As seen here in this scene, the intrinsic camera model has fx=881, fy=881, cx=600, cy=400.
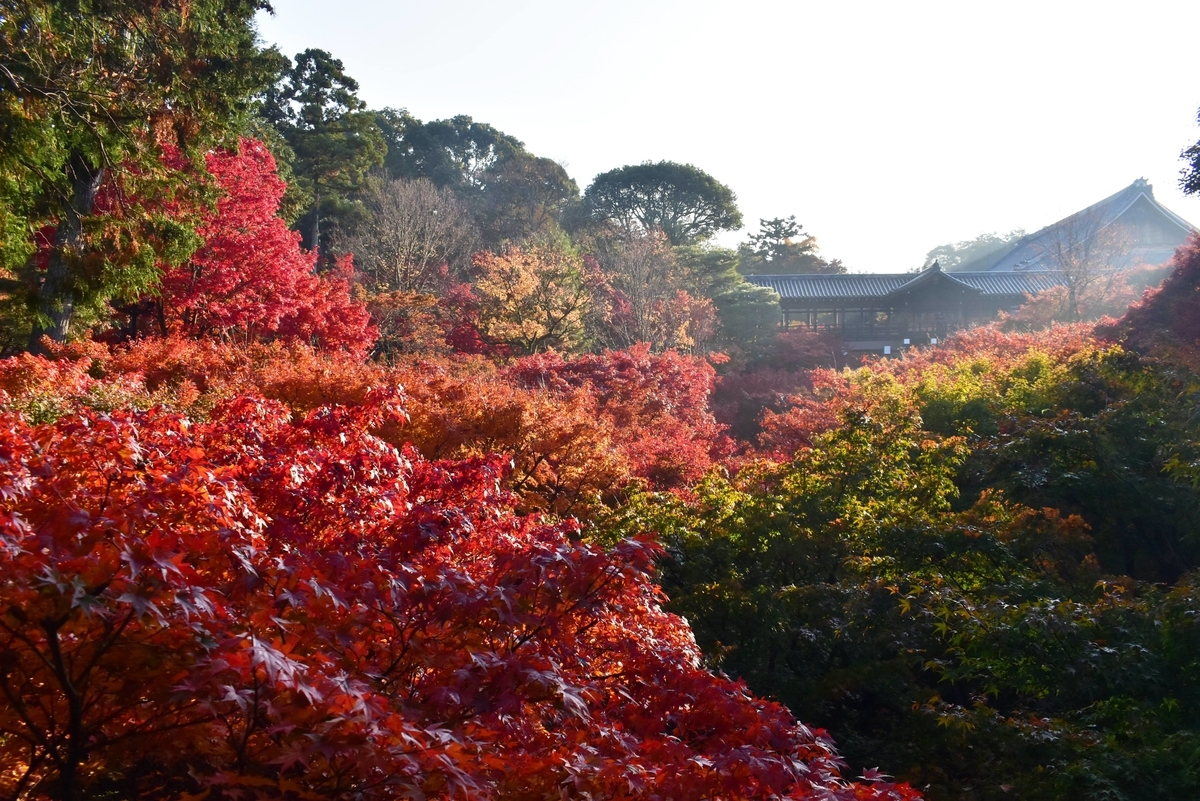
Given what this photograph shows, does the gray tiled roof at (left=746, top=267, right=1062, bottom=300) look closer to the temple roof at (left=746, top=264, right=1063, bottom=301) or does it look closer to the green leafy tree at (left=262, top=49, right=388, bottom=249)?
the temple roof at (left=746, top=264, right=1063, bottom=301)

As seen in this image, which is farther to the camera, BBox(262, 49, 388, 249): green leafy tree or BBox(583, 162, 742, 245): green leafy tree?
BBox(583, 162, 742, 245): green leafy tree

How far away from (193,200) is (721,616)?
10.9m

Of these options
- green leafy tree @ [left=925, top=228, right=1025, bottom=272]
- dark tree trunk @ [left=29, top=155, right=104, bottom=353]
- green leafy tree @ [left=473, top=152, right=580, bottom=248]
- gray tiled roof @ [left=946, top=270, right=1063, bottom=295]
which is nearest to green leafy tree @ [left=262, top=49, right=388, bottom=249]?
green leafy tree @ [left=473, top=152, right=580, bottom=248]

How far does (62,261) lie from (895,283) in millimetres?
30425

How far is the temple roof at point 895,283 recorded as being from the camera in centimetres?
3353

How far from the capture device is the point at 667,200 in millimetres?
43812

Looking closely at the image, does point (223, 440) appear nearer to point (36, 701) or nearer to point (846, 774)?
point (36, 701)

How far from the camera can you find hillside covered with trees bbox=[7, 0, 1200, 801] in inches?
95.4

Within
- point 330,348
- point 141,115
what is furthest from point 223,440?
point 330,348

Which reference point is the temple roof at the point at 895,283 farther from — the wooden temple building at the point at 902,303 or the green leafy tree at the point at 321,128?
the green leafy tree at the point at 321,128

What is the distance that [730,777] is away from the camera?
2820mm

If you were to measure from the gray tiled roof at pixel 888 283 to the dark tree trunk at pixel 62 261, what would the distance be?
985 inches

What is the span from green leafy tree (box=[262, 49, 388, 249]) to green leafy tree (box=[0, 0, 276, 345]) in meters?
14.0

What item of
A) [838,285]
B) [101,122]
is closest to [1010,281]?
[838,285]
